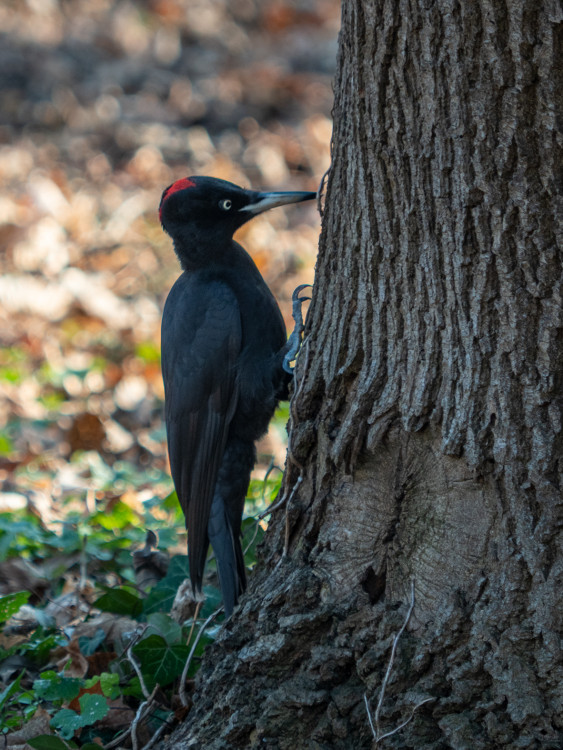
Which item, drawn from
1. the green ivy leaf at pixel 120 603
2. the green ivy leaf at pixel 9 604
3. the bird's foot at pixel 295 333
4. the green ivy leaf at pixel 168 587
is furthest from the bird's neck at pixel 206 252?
the green ivy leaf at pixel 9 604

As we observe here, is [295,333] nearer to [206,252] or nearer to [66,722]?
[206,252]

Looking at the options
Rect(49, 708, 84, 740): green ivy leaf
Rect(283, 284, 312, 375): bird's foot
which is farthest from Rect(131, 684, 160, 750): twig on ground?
Rect(283, 284, 312, 375): bird's foot

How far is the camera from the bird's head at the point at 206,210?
3455 mm

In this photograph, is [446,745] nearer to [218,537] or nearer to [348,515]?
[348,515]

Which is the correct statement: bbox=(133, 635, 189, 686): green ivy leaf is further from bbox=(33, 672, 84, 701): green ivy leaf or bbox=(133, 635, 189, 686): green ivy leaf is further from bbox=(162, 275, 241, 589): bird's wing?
bbox=(162, 275, 241, 589): bird's wing

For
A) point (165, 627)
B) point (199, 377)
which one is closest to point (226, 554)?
point (165, 627)

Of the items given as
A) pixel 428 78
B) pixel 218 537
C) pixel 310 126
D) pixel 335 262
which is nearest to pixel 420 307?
pixel 335 262

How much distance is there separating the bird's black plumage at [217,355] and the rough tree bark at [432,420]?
925mm

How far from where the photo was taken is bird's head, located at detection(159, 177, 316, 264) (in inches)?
136

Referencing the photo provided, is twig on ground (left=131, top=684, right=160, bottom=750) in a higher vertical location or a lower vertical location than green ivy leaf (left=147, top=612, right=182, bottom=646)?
lower

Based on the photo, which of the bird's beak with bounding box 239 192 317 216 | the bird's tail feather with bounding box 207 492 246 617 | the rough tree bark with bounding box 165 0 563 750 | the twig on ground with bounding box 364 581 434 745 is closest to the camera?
the rough tree bark with bounding box 165 0 563 750

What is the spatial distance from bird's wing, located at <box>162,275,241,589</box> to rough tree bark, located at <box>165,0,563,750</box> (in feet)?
3.29

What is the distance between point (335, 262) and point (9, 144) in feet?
21.8

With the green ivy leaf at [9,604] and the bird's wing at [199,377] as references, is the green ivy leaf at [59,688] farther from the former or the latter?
the bird's wing at [199,377]
